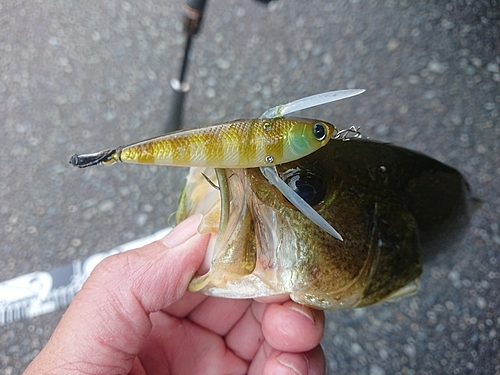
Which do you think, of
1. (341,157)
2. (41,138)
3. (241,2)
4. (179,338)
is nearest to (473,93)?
(241,2)

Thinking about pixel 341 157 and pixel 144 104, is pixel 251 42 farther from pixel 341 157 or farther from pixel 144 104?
pixel 341 157

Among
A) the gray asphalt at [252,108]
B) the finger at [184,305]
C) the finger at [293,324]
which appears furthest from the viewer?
the gray asphalt at [252,108]

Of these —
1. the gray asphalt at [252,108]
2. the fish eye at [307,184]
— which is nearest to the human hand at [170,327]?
the fish eye at [307,184]

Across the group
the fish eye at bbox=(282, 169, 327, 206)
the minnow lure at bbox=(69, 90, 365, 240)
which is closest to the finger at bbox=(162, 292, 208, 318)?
the fish eye at bbox=(282, 169, 327, 206)

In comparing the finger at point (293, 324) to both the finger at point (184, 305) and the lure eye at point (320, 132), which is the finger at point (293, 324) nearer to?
the finger at point (184, 305)

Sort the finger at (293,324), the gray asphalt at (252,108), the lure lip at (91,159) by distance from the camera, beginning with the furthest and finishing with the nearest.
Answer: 1. the gray asphalt at (252,108)
2. the finger at (293,324)
3. the lure lip at (91,159)

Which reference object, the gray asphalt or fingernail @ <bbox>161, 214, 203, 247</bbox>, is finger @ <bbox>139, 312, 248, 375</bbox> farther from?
the gray asphalt

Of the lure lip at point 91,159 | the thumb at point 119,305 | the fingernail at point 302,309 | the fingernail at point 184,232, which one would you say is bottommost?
the fingernail at point 302,309
